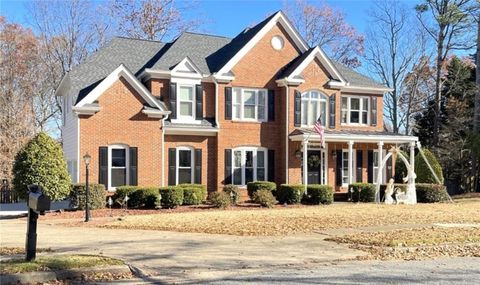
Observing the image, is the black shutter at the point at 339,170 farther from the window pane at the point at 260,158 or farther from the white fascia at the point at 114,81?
the white fascia at the point at 114,81

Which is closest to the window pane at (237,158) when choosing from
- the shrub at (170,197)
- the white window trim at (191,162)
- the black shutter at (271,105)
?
the white window trim at (191,162)

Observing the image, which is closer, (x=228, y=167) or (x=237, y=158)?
(x=228, y=167)

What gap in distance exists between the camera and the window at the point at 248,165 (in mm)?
27062

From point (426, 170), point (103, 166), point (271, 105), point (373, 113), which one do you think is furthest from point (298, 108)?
point (103, 166)

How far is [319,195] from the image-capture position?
24.8 m

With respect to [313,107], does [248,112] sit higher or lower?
lower

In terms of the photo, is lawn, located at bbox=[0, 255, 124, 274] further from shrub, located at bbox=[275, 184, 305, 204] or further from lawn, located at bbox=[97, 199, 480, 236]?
shrub, located at bbox=[275, 184, 305, 204]

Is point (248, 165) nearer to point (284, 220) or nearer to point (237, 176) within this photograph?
point (237, 176)

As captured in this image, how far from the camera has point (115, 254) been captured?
34.1ft

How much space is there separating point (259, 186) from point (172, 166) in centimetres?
432

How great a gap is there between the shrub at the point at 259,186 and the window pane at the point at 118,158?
607cm

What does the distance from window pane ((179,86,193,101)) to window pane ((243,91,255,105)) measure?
9.22 ft

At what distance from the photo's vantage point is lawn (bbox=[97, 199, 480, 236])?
1498 centimetres

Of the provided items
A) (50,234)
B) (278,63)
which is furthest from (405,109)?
(50,234)
